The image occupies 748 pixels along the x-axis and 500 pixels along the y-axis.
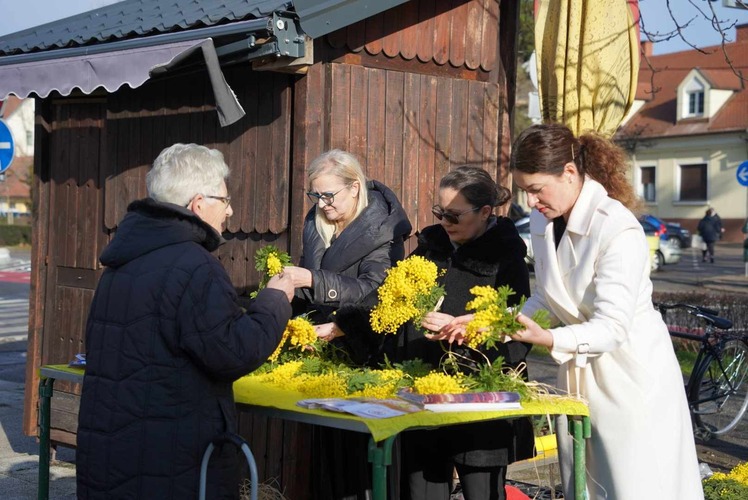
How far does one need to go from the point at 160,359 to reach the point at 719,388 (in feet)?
20.2

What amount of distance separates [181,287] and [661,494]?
1807 millimetres

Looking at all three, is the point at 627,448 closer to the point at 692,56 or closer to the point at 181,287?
the point at 181,287

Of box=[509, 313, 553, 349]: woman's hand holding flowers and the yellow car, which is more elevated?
the yellow car

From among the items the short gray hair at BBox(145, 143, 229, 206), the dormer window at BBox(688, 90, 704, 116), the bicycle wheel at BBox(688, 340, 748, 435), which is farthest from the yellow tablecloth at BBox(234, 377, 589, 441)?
the dormer window at BBox(688, 90, 704, 116)

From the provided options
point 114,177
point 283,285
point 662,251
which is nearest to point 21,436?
point 114,177

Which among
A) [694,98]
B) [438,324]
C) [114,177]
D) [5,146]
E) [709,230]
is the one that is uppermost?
[694,98]

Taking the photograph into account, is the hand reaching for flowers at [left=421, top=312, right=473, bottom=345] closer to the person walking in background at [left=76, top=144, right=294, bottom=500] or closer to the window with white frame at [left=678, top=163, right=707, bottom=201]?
the person walking in background at [left=76, top=144, right=294, bottom=500]

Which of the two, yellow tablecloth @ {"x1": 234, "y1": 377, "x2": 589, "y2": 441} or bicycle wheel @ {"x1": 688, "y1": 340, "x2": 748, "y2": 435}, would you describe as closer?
yellow tablecloth @ {"x1": 234, "y1": 377, "x2": 589, "y2": 441}

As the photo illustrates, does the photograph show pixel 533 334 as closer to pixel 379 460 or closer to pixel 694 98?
pixel 379 460

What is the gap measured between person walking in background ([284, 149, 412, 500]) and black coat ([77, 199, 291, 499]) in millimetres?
1194

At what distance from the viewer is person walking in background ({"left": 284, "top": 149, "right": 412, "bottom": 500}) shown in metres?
4.51

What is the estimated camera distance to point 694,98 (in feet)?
149

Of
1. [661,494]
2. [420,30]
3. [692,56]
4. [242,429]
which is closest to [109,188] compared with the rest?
[242,429]

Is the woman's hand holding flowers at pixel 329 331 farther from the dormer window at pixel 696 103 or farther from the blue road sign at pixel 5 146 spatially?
the dormer window at pixel 696 103
